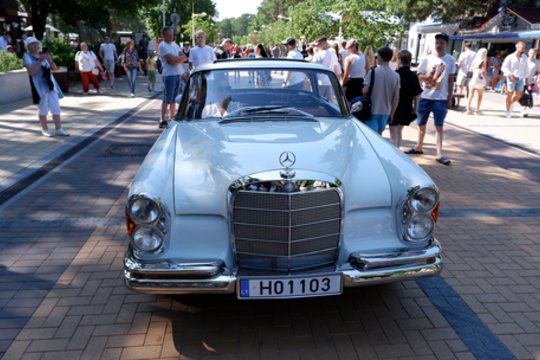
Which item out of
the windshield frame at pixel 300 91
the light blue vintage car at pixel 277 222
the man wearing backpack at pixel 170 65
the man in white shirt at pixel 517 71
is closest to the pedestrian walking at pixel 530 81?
the man in white shirt at pixel 517 71

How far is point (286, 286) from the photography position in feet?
9.60

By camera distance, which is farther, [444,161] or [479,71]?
[479,71]

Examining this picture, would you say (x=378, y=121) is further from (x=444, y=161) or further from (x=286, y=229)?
(x=286, y=229)

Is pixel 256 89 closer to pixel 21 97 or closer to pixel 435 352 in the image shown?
pixel 435 352

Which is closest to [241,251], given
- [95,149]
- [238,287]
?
[238,287]

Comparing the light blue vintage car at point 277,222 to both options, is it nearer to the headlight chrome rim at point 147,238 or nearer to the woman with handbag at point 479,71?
the headlight chrome rim at point 147,238

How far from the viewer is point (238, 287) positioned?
114 inches

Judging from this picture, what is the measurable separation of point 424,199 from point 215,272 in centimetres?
147

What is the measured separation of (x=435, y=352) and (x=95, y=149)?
7.25 m

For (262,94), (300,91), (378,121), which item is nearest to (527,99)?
(378,121)

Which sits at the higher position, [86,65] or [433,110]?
[86,65]

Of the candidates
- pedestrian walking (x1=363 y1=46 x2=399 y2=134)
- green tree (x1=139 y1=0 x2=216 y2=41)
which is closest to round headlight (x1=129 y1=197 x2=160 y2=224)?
pedestrian walking (x1=363 y1=46 x2=399 y2=134)

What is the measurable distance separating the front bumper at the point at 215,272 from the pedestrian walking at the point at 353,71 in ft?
23.6

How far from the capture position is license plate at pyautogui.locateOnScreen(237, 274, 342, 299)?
2.91 metres
